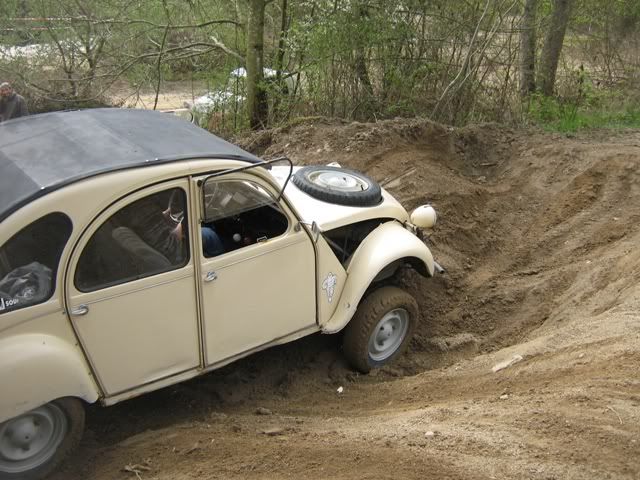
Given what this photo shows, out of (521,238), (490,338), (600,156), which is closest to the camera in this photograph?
(490,338)

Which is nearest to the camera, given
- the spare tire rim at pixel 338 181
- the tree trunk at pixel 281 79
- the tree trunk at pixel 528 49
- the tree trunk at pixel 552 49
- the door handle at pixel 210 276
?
the door handle at pixel 210 276

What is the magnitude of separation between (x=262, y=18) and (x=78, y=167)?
7.13 metres

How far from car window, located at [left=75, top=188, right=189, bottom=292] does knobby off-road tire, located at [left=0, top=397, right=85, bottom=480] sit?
71 centimetres

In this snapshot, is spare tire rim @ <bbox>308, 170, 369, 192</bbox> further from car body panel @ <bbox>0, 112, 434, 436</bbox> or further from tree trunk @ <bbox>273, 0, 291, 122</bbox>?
tree trunk @ <bbox>273, 0, 291, 122</bbox>

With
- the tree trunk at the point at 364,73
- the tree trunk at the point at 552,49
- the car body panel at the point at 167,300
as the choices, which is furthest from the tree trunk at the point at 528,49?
the car body panel at the point at 167,300

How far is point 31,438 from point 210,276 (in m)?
1.30

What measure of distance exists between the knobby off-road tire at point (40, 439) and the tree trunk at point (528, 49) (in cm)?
861

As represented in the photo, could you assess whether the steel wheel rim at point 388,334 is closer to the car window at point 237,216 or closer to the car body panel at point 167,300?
the car body panel at point 167,300

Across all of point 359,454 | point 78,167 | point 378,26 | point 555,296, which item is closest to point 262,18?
point 378,26

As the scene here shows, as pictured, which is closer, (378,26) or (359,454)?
(359,454)

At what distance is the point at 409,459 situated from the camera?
3314 millimetres

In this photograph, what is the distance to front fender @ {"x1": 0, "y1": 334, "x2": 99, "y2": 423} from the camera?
3178 millimetres

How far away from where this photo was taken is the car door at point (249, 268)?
3898mm

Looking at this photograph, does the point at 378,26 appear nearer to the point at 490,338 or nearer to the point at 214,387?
the point at 490,338
